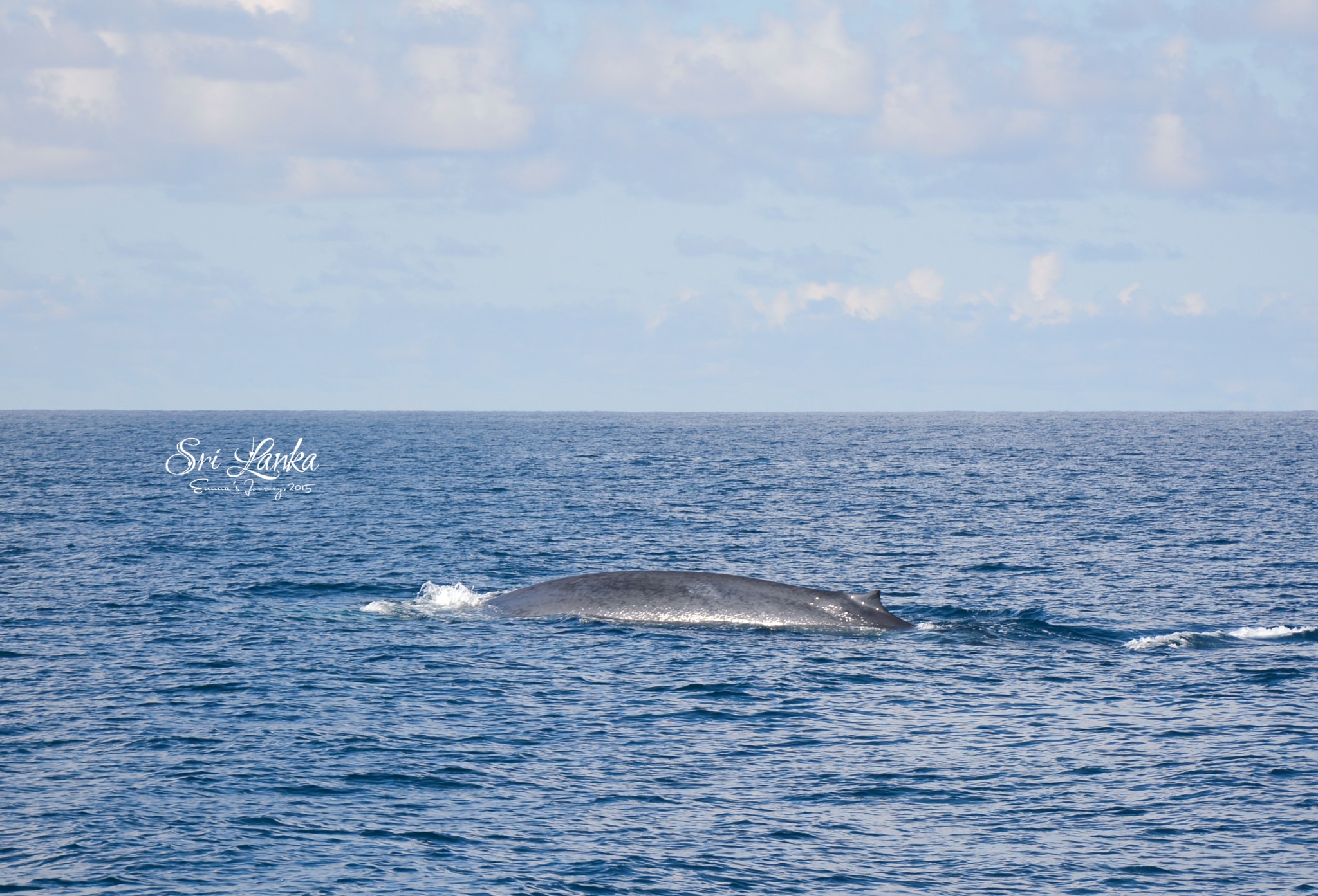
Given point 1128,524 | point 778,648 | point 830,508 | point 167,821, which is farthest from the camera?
point 830,508

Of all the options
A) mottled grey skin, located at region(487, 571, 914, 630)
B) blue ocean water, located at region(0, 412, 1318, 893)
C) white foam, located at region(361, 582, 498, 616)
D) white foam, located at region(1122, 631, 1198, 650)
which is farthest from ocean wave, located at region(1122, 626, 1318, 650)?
white foam, located at region(361, 582, 498, 616)

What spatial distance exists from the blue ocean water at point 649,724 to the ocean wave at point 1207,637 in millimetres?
133

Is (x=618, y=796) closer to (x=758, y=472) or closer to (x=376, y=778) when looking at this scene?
(x=376, y=778)

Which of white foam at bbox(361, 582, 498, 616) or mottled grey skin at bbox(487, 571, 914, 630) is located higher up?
mottled grey skin at bbox(487, 571, 914, 630)

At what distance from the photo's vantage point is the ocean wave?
108 ft

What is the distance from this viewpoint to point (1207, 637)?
110 feet

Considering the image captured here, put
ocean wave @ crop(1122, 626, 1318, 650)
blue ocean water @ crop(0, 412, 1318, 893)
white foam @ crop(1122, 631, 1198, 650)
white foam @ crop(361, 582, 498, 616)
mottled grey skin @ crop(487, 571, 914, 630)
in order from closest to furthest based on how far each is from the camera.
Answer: blue ocean water @ crop(0, 412, 1318, 893), white foam @ crop(1122, 631, 1198, 650), ocean wave @ crop(1122, 626, 1318, 650), mottled grey skin @ crop(487, 571, 914, 630), white foam @ crop(361, 582, 498, 616)

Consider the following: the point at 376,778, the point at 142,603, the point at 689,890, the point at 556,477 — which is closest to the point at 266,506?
the point at 556,477

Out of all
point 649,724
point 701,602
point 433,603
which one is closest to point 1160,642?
point 701,602

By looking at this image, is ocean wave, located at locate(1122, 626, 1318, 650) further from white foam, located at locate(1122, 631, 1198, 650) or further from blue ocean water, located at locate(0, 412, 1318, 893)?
blue ocean water, located at locate(0, 412, 1318, 893)

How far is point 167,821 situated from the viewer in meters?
20.1

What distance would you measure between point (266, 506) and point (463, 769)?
58.8 meters

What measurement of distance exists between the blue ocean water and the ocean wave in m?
0.13

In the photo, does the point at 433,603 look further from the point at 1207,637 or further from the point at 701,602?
the point at 1207,637
